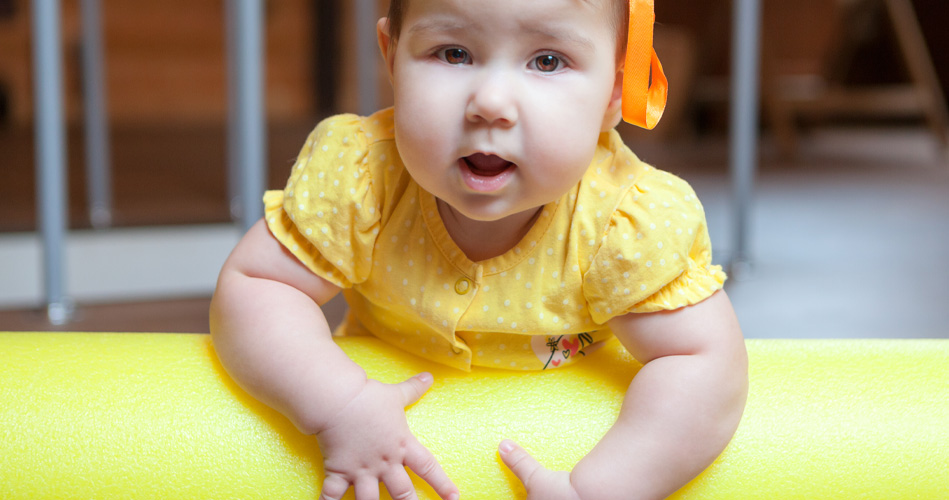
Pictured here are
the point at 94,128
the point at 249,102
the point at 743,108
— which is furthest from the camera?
the point at 94,128

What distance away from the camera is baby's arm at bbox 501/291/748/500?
44cm

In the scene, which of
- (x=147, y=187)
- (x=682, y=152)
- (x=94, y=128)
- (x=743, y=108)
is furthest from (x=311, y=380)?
(x=682, y=152)

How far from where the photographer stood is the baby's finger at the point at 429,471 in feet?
1.48

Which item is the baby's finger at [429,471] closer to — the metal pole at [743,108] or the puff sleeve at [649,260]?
the puff sleeve at [649,260]

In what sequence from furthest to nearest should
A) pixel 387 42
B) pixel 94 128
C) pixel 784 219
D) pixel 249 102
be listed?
pixel 784 219 < pixel 94 128 < pixel 249 102 < pixel 387 42

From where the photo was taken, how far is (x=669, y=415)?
446 mm

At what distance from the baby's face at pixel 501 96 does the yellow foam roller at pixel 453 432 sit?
0.12 metres

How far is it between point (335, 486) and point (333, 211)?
0.15 m

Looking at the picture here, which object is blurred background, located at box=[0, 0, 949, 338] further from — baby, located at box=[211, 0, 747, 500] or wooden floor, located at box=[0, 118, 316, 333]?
baby, located at box=[211, 0, 747, 500]

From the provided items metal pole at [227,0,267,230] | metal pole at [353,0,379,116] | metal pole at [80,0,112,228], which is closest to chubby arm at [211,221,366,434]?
metal pole at [227,0,267,230]

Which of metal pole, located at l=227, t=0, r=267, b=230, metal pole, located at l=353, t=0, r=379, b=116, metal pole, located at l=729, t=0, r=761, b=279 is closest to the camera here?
metal pole, located at l=227, t=0, r=267, b=230

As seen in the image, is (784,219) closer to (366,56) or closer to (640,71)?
(366,56)

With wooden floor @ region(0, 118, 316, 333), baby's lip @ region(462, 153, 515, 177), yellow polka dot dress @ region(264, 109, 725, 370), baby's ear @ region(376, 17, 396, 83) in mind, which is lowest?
wooden floor @ region(0, 118, 316, 333)

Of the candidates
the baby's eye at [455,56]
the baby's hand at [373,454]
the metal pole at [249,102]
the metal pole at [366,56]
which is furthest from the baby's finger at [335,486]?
the metal pole at [366,56]
